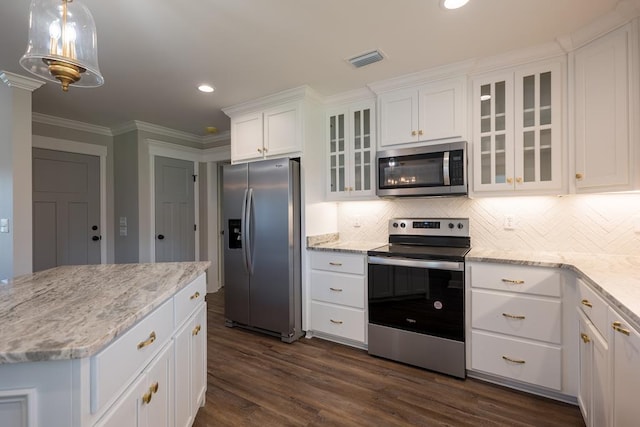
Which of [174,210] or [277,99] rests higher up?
[277,99]

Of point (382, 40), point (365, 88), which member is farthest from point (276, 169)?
point (382, 40)

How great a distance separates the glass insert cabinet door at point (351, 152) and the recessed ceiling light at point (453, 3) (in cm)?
124

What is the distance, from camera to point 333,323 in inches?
112

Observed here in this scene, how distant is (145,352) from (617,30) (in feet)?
9.94

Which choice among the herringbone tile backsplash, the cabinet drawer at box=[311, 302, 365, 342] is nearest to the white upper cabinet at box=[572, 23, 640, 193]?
the herringbone tile backsplash

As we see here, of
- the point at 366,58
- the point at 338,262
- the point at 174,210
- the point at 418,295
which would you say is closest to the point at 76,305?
the point at 338,262

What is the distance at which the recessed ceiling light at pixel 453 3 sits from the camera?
171cm

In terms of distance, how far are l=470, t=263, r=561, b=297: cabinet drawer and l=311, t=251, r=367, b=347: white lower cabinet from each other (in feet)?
2.99

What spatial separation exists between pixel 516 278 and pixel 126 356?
223 cm

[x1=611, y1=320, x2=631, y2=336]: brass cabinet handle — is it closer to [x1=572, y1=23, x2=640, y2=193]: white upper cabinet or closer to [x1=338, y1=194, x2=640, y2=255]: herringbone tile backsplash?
[x1=572, y1=23, x2=640, y2=193]: white upper cabinet

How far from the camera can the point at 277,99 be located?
10.1 ft

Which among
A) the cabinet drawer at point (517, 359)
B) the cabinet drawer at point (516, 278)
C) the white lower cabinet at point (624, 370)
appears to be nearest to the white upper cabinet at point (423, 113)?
the cabinet drawer at point (516, 278)

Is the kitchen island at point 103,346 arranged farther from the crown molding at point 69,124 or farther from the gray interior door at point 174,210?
the crown molding at point 69,124

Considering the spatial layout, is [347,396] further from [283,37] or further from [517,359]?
[283,37]
